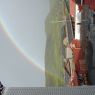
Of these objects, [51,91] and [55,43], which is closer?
[51,91]

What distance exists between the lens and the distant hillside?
7041mm

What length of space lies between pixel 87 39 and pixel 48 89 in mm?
2323

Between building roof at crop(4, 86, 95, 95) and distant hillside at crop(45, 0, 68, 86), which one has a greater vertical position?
building roof at crop(4, 86, 95, 95)

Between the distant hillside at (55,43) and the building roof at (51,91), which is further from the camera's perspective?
the distant hillside at (55,43)

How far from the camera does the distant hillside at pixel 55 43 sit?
7041 millimetres

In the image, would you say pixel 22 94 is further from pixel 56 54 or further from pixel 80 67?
pixel 56 54

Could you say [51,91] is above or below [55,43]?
above

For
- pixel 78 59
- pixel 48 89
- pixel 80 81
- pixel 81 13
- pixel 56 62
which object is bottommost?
pixel 56 62

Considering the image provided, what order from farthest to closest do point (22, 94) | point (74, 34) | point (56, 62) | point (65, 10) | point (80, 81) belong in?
point (56, 62)
point (65, 10)
point (74, 34)
point (80, 81)
point (22, 94)

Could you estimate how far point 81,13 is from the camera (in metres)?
4.94

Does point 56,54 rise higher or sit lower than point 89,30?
lower

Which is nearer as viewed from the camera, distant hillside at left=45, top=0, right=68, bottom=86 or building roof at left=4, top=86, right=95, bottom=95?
building roof at left=4, top=86, right=95, bottom=95

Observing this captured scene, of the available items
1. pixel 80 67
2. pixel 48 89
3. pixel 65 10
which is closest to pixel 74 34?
pixel 80 67

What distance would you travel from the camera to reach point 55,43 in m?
7.84
